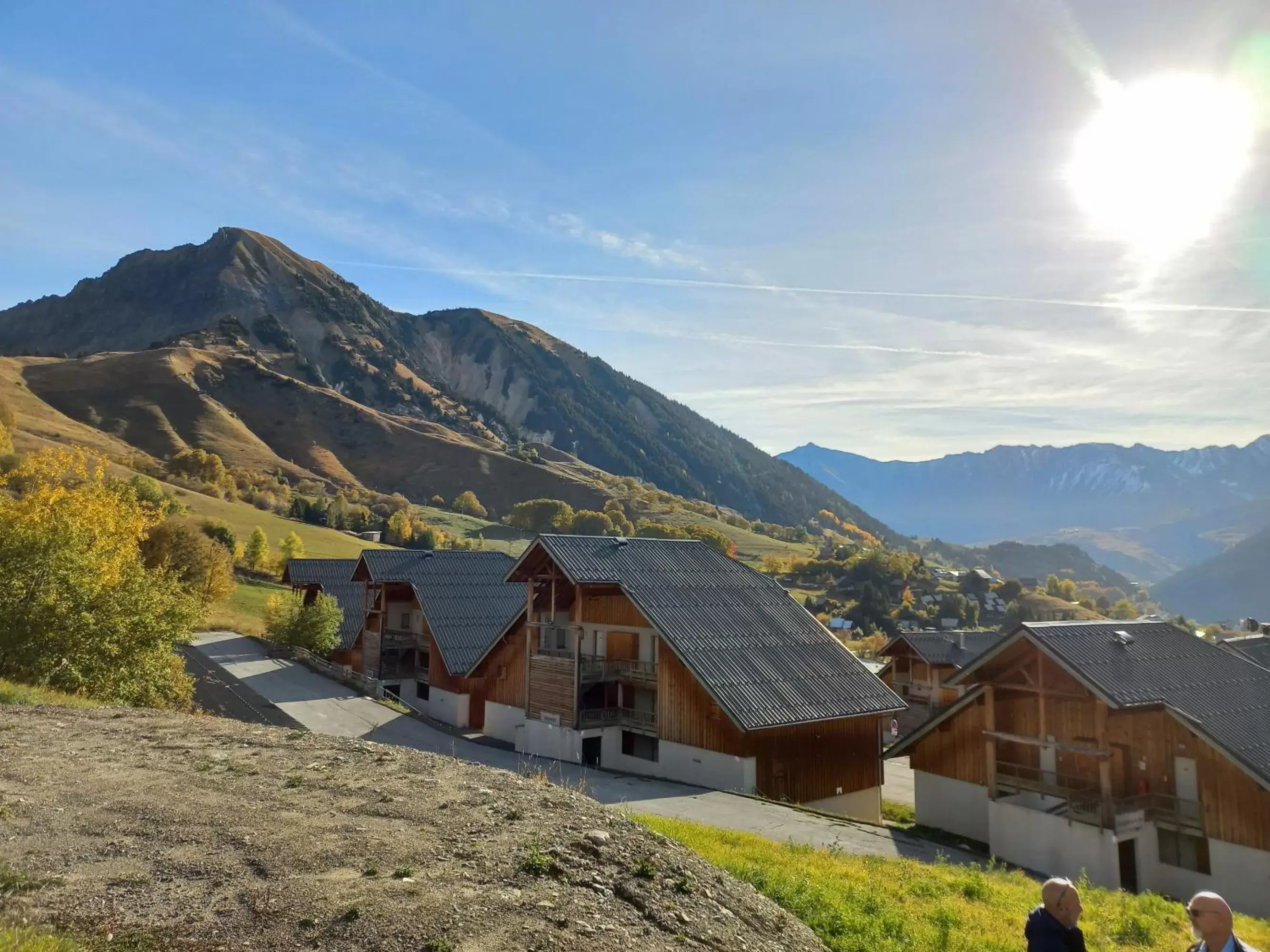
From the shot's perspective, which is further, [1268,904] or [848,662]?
[848,662]

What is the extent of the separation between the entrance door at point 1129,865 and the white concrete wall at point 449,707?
27.6 m

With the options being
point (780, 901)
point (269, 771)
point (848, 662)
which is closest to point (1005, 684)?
point (848, 662)

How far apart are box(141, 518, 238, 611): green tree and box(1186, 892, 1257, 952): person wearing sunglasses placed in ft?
214

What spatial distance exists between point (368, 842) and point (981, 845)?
73.9ft

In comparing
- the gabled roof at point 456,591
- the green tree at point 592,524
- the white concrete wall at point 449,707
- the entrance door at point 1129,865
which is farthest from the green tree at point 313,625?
the green tree at point 592,524

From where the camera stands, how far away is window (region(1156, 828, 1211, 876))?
21.9m

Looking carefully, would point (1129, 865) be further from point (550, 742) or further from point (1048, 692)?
point (550, 742)

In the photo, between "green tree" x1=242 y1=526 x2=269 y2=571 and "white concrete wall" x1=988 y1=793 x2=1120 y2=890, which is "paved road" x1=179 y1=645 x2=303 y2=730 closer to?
"white concrete wall" x1=988 y1=793 x2=1120 y2=890

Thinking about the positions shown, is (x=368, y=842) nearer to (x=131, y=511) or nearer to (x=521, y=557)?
(x=521, y=557)

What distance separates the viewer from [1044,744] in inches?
899

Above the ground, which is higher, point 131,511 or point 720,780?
point 131,511

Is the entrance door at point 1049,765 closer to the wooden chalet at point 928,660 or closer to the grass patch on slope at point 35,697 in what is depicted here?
the grass patch on slope at point 35,697

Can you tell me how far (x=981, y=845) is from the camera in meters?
25.6

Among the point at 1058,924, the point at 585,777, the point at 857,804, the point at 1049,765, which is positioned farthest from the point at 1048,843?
the point at 1058,924
